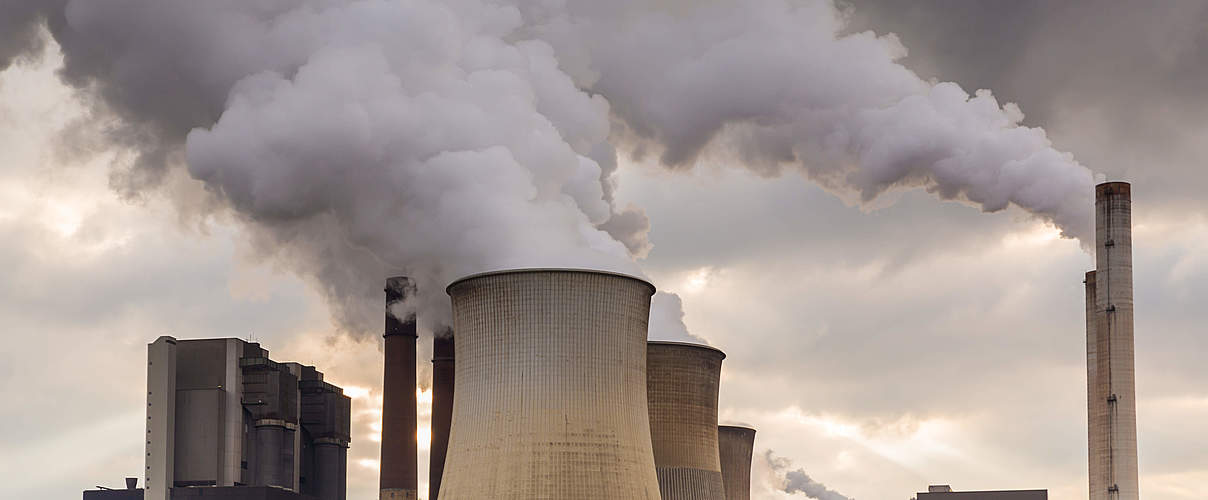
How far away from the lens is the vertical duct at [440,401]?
40500mm

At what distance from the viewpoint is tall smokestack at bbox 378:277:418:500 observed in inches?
1655

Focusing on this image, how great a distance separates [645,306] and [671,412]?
440 cm

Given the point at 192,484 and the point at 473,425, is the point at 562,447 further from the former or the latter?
the point at 192,484

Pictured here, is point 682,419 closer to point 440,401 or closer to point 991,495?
point 440,401

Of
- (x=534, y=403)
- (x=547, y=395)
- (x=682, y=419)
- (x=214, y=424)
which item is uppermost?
(x=214, y=424)

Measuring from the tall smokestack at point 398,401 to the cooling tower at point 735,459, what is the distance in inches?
347

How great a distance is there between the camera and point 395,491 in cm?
4228

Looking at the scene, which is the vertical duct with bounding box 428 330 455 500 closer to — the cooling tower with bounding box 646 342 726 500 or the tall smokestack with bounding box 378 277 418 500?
the tall smokestack with bounding box 378 277 418 500

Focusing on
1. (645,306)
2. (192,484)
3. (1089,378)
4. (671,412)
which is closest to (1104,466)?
(1089,378)

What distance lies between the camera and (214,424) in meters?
46.8

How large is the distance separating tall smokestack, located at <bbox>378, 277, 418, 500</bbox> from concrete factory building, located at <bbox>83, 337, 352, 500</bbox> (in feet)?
19.1

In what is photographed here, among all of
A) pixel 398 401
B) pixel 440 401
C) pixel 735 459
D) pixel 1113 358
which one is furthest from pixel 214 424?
pixel 1113 358

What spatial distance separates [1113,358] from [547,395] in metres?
13.3

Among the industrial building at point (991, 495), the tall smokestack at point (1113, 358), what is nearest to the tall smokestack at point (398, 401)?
the tall smokestack at point (1113, 358)
